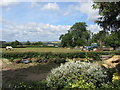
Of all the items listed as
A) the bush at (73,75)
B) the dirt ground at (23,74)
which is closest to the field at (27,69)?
the dirt ground at (23,74)

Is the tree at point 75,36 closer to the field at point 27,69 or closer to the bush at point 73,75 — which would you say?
the field at point 27,69

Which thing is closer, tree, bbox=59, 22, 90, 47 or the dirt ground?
the dirt ground

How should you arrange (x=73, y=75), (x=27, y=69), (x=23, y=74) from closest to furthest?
1. (x=73, y=75)
2. (x=23, y=74)
3. (x=27, y=69)

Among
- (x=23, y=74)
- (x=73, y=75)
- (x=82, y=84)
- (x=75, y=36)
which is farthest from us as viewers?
(x=75, y=36)

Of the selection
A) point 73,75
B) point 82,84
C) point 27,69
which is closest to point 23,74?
point 27,69

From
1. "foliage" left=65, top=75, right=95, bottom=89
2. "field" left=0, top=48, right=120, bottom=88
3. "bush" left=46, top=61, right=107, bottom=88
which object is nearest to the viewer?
"foliage" left=65, top=75, right=95, bottom=89

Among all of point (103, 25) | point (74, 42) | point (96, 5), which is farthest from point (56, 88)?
point (74, 42)

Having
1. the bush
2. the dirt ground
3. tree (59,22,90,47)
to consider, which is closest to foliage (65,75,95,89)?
the bush

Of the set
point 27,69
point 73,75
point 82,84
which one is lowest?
point 27,69

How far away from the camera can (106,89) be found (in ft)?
12.4

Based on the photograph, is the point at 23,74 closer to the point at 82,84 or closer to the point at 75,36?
the point at 82,84

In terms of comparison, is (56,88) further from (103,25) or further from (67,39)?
(67,39)

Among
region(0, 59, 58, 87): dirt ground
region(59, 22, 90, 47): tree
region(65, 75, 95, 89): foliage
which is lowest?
region(0, 59, 58, 87): dirt ground

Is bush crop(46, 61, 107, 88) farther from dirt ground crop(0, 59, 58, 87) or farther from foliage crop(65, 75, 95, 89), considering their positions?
Result: dirt ground crop(0, 59, 58, 87)
